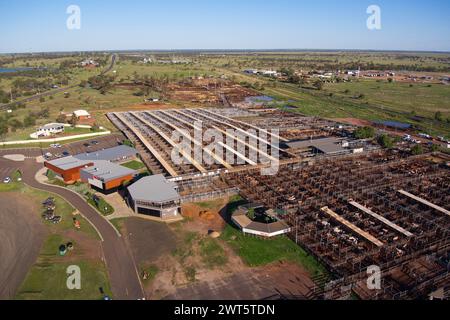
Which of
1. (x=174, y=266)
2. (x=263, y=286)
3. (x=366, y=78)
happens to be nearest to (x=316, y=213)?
(x=263, y=286)

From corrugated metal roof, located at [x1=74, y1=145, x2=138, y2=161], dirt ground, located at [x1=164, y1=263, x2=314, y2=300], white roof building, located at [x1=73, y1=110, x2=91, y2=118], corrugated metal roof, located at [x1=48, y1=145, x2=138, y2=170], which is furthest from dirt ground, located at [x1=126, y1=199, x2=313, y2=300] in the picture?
white roof building, located at [x1=73, y1=110, x2=91, y2=118]

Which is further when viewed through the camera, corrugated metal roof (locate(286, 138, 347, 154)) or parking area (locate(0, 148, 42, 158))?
parking area (locate(0, 148, 42, 158))

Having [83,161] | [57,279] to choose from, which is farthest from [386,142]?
[57,279]

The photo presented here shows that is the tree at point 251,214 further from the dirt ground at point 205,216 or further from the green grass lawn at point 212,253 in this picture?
the green grass lawn at point 212,253

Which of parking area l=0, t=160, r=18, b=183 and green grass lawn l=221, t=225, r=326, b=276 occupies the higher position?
parking area l=0, t=160, r=18, b=183

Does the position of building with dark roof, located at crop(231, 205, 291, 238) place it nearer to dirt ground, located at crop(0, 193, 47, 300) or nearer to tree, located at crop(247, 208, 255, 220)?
tree, located at crop(247, 208, 255, 220)

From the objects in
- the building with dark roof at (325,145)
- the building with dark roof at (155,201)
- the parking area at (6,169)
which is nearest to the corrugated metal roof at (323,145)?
the building with dark roof at (325,145)
